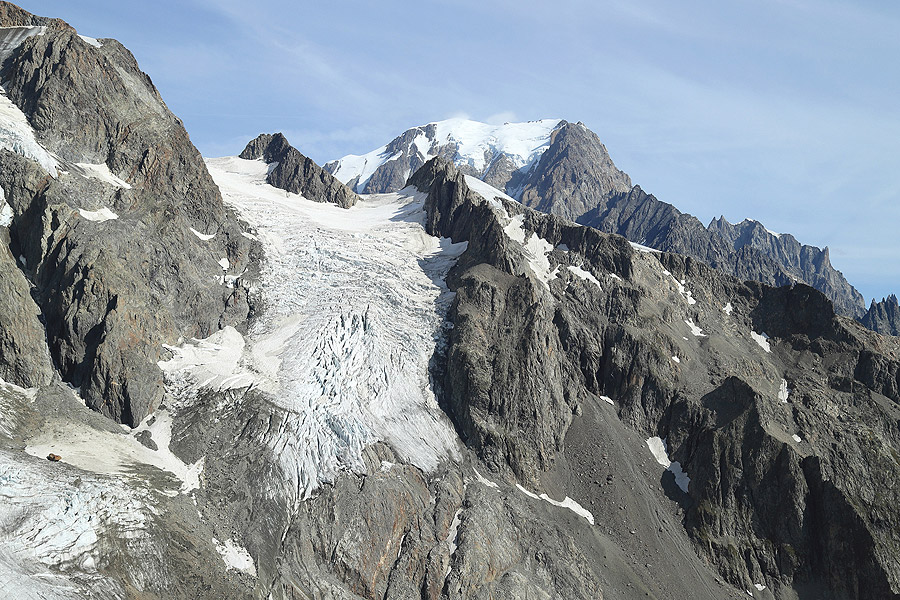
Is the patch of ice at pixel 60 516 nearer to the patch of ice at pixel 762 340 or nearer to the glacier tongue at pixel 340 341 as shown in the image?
the glacier tongue at pixel 340 341

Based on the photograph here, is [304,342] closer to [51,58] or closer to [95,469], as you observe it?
[95,469]

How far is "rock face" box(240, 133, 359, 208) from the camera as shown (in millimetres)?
129500

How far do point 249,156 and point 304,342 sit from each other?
8540 centimetres

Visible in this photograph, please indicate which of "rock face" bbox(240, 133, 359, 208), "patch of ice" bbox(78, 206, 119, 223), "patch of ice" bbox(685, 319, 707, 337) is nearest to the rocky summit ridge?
"patch of ice" bbox(685, 319, 707, 337)

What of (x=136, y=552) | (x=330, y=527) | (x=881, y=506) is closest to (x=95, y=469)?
(x=136, y=552)

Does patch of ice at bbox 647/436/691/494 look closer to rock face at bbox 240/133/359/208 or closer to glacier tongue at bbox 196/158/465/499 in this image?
glacier tongue at bbox 196/158/465/499

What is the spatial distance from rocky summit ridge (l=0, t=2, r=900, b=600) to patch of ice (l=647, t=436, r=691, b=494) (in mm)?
300

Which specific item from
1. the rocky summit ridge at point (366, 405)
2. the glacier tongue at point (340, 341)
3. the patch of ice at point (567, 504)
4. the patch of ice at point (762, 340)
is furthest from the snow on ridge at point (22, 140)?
the patch of ice at point (762, 340)

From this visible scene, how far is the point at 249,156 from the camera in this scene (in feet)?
473

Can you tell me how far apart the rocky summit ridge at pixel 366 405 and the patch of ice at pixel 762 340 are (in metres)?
0.64

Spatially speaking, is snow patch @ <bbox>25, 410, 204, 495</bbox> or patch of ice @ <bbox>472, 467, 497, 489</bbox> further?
patch of ice @ <bbox>472, 467, 497, 489</bbox>

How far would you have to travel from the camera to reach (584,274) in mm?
106062

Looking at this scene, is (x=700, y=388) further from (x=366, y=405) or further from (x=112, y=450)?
(x=112, y=450)

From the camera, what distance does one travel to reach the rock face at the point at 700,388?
73.1 meters
